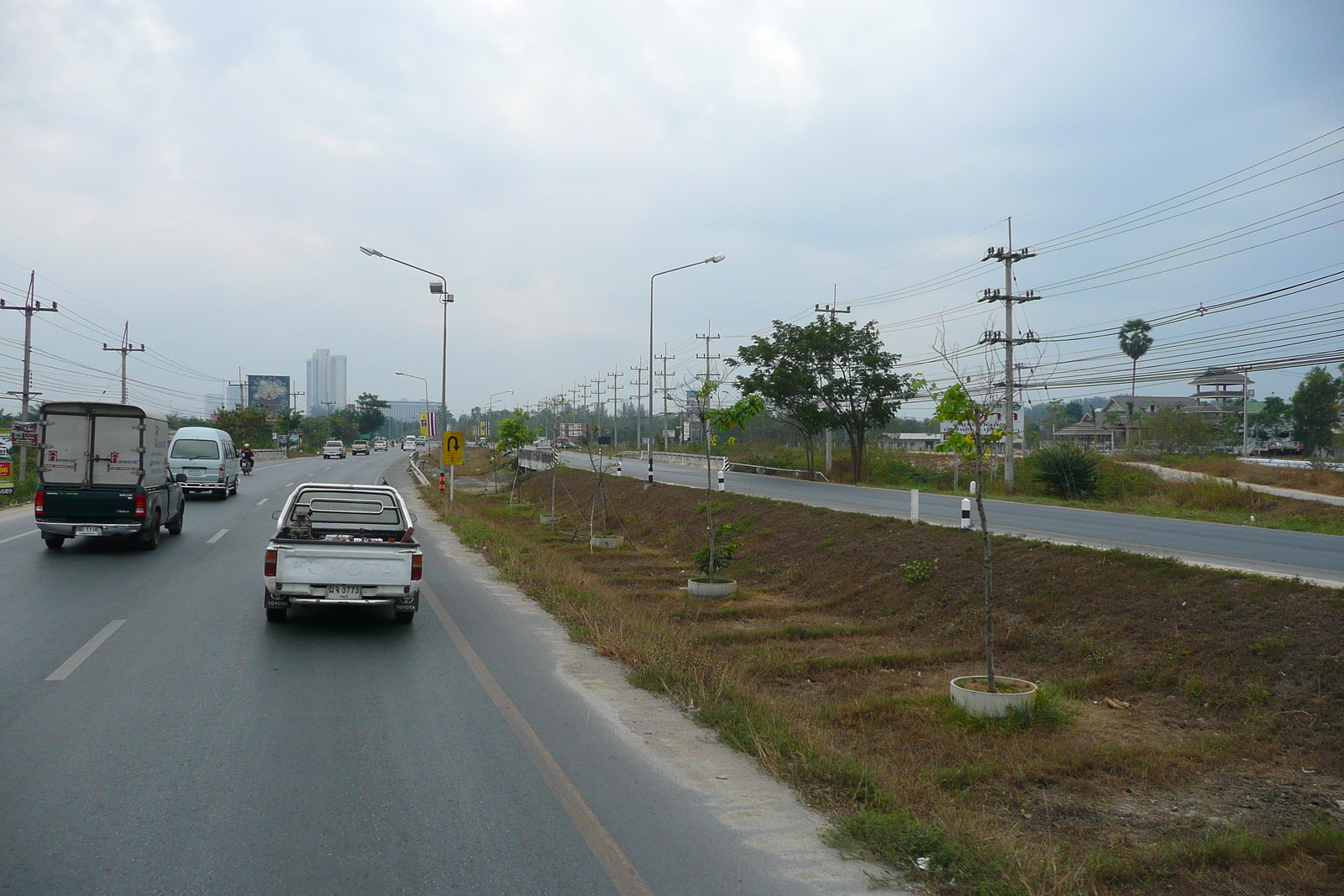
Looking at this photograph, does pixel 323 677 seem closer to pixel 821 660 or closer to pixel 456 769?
pixel 456 769

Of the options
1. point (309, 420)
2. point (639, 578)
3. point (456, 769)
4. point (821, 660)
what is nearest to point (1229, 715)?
point (821, 660)

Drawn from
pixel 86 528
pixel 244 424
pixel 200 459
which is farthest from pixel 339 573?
pixel 244 424

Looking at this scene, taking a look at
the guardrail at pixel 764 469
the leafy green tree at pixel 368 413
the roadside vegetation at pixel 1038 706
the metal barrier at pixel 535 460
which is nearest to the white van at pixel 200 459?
the roadside vegetation at pixel 1038 706

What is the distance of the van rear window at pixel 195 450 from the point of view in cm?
2734

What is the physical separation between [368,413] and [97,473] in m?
132

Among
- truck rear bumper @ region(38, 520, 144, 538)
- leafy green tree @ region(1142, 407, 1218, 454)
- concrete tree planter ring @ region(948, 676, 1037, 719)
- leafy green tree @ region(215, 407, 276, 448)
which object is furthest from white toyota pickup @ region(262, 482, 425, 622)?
leafy green tree @ region(215, 407, 276, 448)

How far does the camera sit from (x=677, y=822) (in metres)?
4.88

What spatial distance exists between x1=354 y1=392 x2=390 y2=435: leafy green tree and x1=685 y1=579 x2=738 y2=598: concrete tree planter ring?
134m

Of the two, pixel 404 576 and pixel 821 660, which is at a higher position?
pixel 404 576

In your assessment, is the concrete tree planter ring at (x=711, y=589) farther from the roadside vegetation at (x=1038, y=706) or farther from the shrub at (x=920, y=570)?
the shrub at (x=920, y=570)

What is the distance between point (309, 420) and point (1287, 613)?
463 ft

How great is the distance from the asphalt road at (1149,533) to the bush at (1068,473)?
11.0 m

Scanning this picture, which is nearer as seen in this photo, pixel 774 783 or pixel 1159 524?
pixel 774 783

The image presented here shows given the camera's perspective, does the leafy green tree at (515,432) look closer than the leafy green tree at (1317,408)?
Yes
